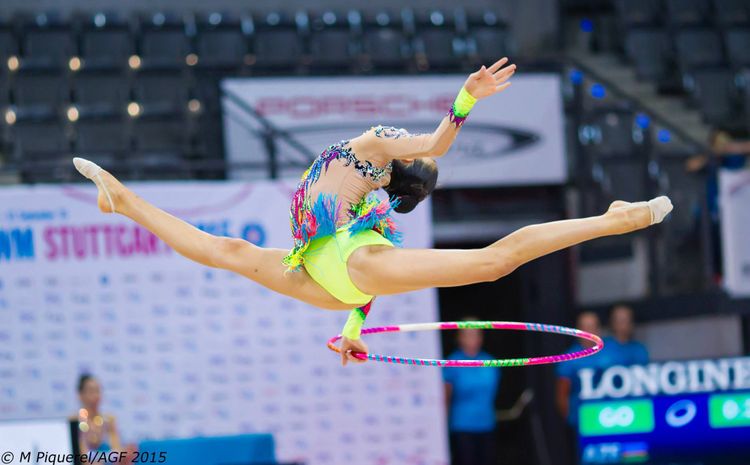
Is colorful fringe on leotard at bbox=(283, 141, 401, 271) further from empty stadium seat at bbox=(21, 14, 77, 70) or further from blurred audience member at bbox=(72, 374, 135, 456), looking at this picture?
empty stadium seat at bbox=(21, 14, 77, 70)

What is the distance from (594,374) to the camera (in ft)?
25.8

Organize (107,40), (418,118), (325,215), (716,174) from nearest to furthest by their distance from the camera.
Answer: (325,215), (716,174), (418,118), (107,40)

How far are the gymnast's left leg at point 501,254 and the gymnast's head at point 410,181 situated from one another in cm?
39

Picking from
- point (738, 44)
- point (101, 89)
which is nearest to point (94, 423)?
point (101, 89)

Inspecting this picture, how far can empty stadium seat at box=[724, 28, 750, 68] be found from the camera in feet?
40.9

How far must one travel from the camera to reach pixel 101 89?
34.3 feet

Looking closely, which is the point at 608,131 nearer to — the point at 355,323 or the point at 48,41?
the point at 48,41

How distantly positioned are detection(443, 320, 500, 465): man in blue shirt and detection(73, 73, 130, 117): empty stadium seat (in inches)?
150

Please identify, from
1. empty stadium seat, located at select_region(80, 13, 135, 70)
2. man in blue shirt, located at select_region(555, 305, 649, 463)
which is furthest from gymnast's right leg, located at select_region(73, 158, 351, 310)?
empty stadium seat, located at select_region(80, 13, 135, 70)

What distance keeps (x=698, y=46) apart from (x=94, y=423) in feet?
25.9

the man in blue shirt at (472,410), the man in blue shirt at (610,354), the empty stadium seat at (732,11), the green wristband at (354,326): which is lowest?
the man in blue shirt at (472,410)

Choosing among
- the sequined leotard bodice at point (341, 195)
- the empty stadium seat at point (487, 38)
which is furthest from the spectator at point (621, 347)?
the sequined leotard bodice at point (341, 195)

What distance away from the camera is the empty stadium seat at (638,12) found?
1284cm

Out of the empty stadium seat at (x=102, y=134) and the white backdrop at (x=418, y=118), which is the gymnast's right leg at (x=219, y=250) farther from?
the empty stadium seat at (x=102, y=134)
